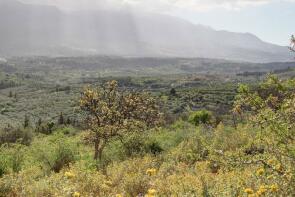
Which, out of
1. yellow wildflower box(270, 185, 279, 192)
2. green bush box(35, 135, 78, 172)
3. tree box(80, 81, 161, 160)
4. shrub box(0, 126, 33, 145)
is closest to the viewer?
yellow wildflower box(270, 185, 279, 192)

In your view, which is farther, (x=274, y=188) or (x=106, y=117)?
(x=106, y=117)

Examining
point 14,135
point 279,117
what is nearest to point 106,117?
point 279,117

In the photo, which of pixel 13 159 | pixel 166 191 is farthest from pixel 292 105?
pixel 13 159

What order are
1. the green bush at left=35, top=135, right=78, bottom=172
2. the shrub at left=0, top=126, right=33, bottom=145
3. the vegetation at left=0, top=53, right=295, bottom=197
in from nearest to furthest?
the vegetation at left=0, top=53, right=295, bottom=197, the green bush at left=35, top=135, right=78, bottom=172, the shrub at left=0, top=126, right=33, bottom=145


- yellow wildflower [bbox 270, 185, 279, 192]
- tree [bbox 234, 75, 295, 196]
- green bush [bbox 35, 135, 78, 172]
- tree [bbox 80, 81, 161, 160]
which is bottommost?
green bush [bbox 35, 135, 78, 172]

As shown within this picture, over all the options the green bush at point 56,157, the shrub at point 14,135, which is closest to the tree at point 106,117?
the green bush at point 56,157

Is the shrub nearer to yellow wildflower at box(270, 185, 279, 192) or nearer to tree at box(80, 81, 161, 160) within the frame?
tree at box(80, 81, 161, 160)

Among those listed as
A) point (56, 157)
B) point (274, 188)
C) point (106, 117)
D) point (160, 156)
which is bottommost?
point (56, 157)

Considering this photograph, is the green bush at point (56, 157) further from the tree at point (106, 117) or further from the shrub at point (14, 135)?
the shrub at point (14, 135)

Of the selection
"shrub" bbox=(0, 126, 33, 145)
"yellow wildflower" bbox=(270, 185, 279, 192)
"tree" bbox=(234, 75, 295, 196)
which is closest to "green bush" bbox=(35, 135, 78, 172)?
"tree" bbox=(234, 75, 295, 196)

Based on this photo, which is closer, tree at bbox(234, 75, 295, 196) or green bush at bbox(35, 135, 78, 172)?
tree at bbox(234, 75, 295, 196)

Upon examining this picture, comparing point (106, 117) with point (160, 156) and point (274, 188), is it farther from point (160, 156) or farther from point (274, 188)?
point (274, 188)

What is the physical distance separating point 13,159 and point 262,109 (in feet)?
34.5

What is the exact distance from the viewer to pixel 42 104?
96125mm
